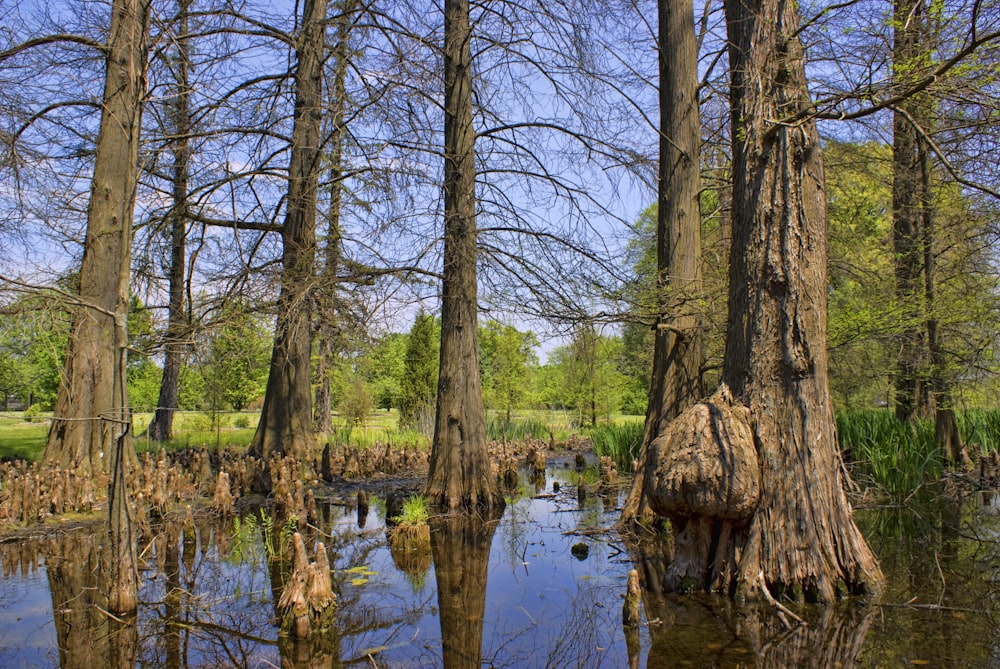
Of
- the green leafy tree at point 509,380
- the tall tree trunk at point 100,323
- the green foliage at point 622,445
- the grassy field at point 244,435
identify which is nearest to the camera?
the tall tree trunk at point 100,323

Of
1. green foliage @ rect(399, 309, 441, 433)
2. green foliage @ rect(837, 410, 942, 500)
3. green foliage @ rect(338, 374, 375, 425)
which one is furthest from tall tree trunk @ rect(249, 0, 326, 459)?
A: green foliage @ rect(338, 374, 375, 425)

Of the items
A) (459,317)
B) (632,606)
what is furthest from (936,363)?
(632,606)

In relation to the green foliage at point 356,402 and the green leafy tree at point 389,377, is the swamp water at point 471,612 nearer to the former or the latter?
the green foliage at point 356,402

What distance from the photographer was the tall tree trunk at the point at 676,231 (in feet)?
24.1

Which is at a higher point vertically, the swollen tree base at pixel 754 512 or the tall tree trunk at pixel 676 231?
the tall tree trunk at pixel 676 231

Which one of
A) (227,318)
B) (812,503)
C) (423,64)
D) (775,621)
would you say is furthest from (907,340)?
(227,318)

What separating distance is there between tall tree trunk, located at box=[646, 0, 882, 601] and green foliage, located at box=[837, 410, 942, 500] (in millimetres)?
3985

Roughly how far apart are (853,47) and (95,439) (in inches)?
388

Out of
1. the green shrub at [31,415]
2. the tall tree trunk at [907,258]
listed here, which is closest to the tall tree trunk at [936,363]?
the tall tree trunk at [907,258]

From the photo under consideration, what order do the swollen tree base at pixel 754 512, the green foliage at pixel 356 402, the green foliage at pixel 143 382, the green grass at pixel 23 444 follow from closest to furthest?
the swollen tree base at pixel 754 512 → the green grass at pixel 23 444 → the green foliage at pixel 143 382 → the green foliage at pixel 356 402

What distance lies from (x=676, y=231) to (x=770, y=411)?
313 centimetres

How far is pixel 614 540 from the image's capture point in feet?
22.6

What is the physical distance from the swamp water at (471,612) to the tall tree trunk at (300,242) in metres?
3.80

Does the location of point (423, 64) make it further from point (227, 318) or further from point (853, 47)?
point (853, 47)
